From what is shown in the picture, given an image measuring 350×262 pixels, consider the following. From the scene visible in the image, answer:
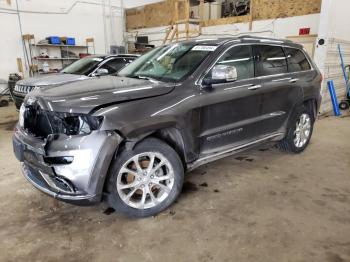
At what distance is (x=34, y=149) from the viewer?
2127mm

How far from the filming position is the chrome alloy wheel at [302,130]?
12.7 feet

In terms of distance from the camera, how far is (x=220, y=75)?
96.7 inches

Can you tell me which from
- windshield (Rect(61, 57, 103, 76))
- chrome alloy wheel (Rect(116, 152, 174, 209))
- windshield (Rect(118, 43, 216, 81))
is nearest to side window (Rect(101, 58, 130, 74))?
windshield (Rect(61, 57, 103, 76))

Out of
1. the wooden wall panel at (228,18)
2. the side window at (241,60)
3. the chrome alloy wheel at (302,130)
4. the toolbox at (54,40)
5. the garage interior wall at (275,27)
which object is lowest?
the chrome alloy wheel at (302,130)

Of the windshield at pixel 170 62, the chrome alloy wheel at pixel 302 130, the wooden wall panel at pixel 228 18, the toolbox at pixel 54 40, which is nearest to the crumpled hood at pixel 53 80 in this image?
the windshield at pixel 170 62

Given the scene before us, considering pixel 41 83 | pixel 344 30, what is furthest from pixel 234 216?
pixel 344 30

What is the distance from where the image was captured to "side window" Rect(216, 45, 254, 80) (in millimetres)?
2823

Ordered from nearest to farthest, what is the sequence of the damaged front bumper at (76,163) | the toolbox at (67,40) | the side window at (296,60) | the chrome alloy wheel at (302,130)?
1. the damaged front bumper at (76,163)
2. the side window at (296,60)
3. the chrome alloy wheel at (302,130)
4. the toolbox at (67,40)

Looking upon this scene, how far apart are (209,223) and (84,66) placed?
194 inches

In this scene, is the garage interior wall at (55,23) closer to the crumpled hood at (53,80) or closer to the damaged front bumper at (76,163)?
the crumpled hood at (53,80)

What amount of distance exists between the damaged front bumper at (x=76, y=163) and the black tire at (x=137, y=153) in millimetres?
109

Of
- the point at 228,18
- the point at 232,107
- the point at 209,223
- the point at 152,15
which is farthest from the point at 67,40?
the point at 209,223

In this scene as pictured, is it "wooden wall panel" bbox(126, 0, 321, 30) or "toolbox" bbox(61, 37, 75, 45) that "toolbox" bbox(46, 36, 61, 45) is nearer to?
"toolbox" bbox(61, 37, 75, 45)

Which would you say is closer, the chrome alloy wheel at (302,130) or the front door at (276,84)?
the front door at (276,84)
